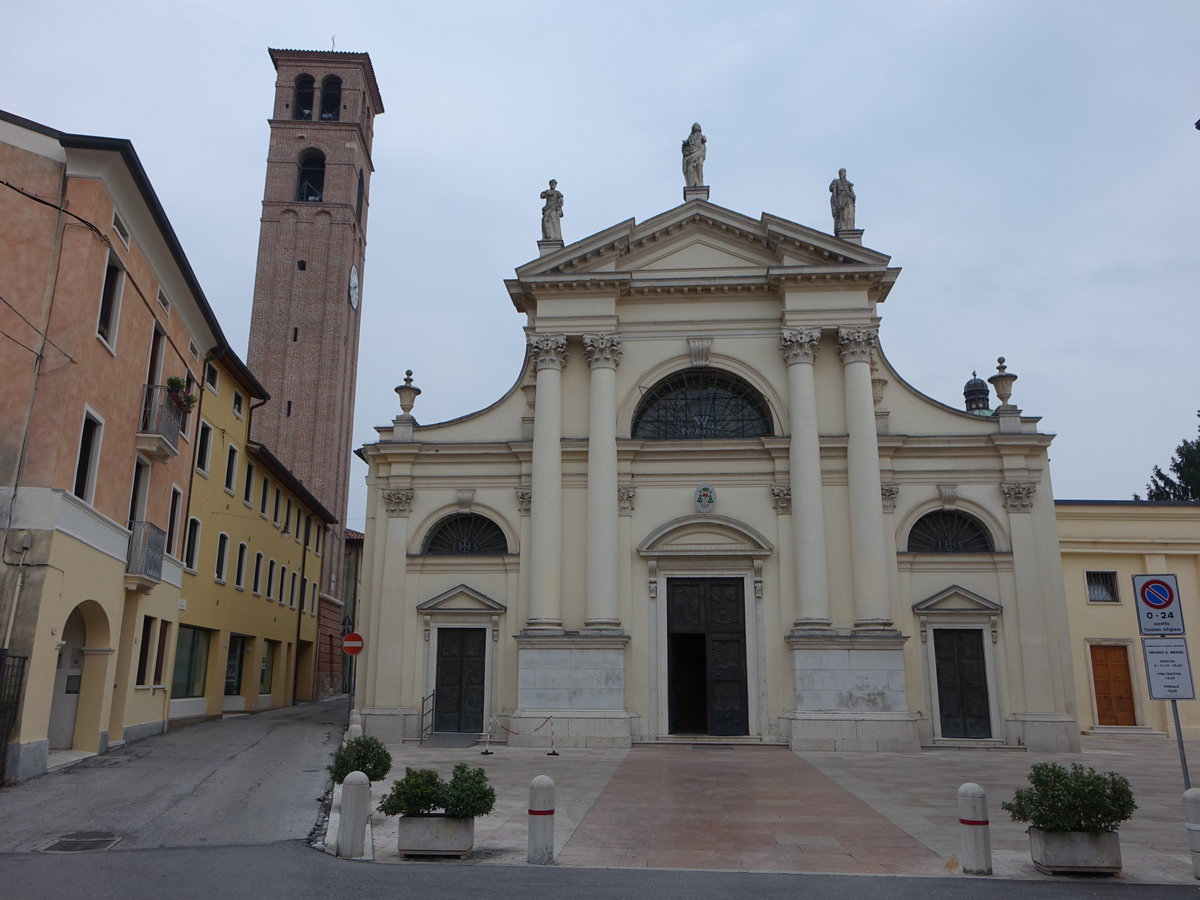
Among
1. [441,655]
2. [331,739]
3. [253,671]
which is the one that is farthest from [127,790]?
[253,671]

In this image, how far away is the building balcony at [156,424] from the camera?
18.7 meters

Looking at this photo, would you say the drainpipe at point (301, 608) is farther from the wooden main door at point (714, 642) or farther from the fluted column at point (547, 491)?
the wooden main door at point (714, 642)

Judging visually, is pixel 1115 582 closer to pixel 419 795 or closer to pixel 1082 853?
pixel 1082 853

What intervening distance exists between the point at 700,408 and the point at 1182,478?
33.1 metres

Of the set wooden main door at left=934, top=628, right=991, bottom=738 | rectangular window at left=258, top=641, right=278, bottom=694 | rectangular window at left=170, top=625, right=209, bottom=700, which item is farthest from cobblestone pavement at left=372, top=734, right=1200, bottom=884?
rectangular window at left=258, top=641, right=278, bottom=694

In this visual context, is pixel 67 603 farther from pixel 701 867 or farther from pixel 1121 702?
pixel 1121 702

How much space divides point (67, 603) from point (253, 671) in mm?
17633

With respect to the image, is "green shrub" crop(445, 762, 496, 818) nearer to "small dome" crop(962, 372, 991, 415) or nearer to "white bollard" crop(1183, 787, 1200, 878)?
"white bollard" crop(1183, 787, 1200, 878)

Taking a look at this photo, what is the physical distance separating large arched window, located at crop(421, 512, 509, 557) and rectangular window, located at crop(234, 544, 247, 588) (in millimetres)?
8182

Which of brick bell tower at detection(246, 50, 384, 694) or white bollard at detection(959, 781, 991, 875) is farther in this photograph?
brick bell tower at detection(246, 50, 384, 694)

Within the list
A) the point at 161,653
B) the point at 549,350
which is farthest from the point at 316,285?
the point at 161,653

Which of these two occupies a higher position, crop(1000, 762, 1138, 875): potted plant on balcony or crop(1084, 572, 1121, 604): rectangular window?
crop(1084, 572, 1121, 604): rectangular window

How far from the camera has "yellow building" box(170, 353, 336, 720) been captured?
25.2 meters

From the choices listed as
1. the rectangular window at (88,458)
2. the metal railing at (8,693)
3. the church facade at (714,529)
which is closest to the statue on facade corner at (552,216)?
the church facade at (714,529)
